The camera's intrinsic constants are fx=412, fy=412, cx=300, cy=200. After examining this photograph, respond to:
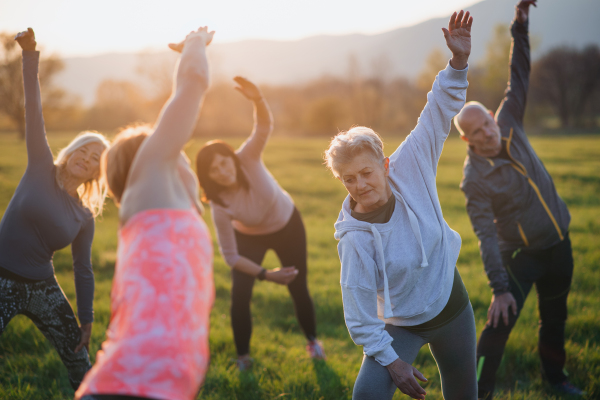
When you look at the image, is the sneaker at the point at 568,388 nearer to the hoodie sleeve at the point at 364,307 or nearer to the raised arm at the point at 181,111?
the hoodie sleeve at the point at 364,307

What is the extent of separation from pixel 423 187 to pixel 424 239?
342mm

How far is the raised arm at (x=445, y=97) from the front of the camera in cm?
266

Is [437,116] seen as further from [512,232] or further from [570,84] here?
[570,84]

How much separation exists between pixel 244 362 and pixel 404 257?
2728 millimetres

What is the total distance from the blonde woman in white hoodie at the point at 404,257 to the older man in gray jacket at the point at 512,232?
116cm

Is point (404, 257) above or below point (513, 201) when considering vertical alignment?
below

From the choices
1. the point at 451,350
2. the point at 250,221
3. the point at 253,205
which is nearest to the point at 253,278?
the point at 250,221

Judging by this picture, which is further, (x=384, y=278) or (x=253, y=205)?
(x=253, y=205)

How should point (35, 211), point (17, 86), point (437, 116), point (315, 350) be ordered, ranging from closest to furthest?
point (437, 116) → point (35, 211) → point (315, 350) → point (17, 86)

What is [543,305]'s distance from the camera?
13.1 ft

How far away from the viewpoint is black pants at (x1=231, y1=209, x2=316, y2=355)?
4.54m

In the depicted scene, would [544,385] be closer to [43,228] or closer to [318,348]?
[318,348]

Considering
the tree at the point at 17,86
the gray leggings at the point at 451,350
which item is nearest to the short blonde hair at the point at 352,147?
the gray leggings at the point at 451,350

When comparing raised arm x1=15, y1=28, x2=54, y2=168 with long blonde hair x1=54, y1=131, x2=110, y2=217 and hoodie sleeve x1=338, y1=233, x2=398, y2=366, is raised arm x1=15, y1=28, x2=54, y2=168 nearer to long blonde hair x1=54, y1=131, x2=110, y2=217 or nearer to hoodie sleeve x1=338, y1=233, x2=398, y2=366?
long blonde hair x1=54, y1=131, x2=110, y2=217
